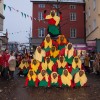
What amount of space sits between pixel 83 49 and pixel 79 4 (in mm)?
17936

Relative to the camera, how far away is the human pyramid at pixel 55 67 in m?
17.0

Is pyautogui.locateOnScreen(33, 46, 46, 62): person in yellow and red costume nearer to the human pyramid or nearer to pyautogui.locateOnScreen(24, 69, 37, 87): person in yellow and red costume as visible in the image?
the human pyramid

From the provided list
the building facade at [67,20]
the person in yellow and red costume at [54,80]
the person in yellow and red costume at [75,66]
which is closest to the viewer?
the person in yellow and red costume at [54,80]

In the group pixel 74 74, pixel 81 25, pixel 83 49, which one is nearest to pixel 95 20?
pixel 83 49

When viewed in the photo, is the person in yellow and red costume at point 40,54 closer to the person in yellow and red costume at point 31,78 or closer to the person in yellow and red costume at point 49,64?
the person in yellow and red costume at point 49,64

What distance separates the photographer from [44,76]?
17.0 metres

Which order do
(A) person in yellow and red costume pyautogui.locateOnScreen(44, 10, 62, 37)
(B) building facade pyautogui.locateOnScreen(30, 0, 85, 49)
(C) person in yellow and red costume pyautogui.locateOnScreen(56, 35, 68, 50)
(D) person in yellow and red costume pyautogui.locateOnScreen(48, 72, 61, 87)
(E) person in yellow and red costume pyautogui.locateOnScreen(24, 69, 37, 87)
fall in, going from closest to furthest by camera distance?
(D) person in yellow and red costume pyautogui.locateOnScreen(48, 72, 61, 87)
(E) person in yellow and red costume pyautogui.locateOnScreen(24, 69, 37, 87)
(C) person in yellow and red costume pyautogui.locateOnScreen(56, 35, 68, 50)
(A) person in yellow and red costume pyautogui.locateOnScreen(44, 10, 62, 37)
(B) building facade pyautogui.locateOnScreen(30, 0, 85, 49)

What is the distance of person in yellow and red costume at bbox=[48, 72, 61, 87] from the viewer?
16938 millimetres

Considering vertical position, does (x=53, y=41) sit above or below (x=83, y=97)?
above

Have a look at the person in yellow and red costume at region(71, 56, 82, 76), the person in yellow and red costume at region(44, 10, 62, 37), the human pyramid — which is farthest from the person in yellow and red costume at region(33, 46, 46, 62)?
the person in yellow and red costume at region(71, 56, 82, 76)

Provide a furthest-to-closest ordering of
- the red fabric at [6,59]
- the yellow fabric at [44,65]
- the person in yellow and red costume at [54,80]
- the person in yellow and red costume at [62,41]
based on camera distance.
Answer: the red fabric at [6,59], the person in yellow and red costume at [62,41], the yellow fabric at [44,65], the person in yellow and red costume at [54,80]

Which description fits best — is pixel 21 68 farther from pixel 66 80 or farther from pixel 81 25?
pixel 81 25

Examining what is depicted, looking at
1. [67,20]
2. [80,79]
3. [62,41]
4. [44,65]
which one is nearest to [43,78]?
[44,65]

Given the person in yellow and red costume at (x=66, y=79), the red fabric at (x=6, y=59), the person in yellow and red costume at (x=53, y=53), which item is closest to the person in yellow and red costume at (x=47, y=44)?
the person in yellow and red costume at (x=53, y=53)
